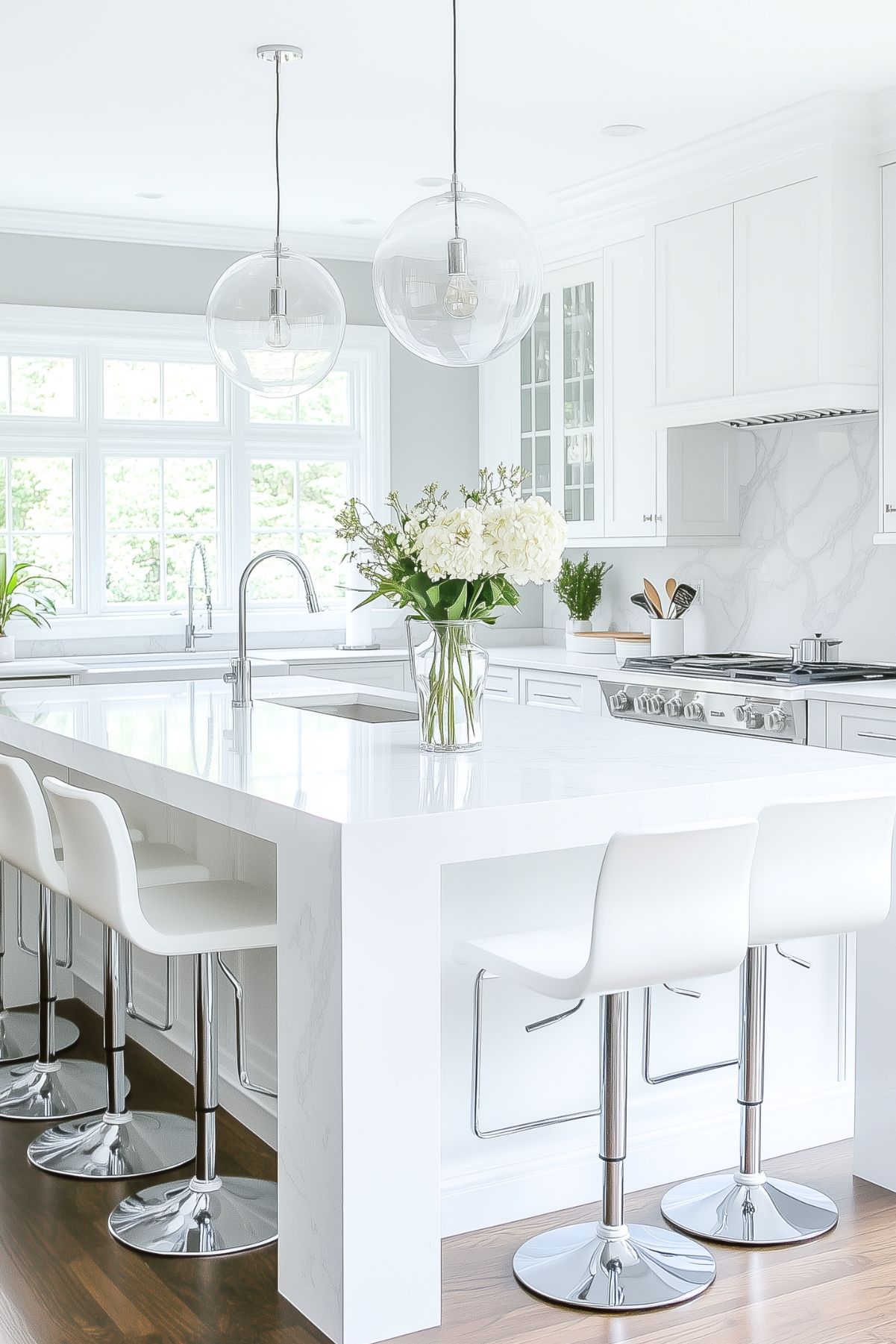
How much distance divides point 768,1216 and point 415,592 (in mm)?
1344

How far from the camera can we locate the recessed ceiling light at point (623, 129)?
4637 millimetres

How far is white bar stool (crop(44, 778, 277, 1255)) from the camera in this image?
249 cm

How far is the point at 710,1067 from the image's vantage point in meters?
2.80

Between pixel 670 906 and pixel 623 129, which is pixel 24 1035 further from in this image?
pixel 623 129

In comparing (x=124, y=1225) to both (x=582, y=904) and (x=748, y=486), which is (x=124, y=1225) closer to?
(x=582, y=904)

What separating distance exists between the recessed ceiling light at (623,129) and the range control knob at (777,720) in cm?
194

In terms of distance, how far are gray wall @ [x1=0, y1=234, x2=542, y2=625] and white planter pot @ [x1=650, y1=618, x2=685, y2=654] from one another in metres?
0.55

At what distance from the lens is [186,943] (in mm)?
2502

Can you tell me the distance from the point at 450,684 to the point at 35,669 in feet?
9.35

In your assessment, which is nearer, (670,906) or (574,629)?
(670,906)

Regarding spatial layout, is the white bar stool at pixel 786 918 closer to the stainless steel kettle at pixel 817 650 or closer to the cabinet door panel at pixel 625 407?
the stainless steel kettle at pixel 817 650

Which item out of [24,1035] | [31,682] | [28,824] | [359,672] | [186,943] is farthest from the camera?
[359,672]

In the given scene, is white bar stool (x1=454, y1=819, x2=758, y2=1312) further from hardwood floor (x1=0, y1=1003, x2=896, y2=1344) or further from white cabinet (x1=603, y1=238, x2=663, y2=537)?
white cabinet (x1=603, y1=238, x2=663, y2=537)

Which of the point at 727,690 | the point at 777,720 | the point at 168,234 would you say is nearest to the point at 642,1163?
the point at 777,720
